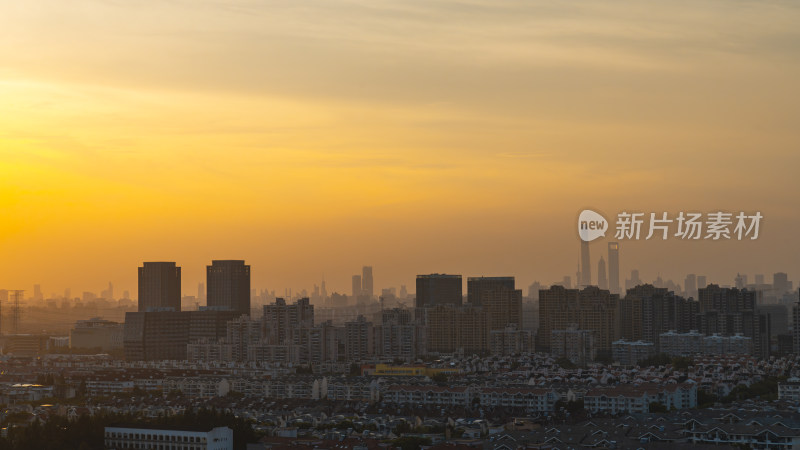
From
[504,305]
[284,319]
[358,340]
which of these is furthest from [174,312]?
[504,305]

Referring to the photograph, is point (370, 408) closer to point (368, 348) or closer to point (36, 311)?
point (368, 348)

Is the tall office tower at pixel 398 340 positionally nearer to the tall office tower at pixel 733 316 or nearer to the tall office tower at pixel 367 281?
the tall office tower at pixel 733 316

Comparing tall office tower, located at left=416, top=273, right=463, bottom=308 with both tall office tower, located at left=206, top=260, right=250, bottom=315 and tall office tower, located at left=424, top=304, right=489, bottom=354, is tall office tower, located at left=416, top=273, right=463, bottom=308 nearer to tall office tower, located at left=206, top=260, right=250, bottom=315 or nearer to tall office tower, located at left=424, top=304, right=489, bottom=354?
tall office tower, located at left=206, top=260, right=250, bottom=315

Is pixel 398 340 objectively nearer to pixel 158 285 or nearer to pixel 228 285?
pixel 228 285

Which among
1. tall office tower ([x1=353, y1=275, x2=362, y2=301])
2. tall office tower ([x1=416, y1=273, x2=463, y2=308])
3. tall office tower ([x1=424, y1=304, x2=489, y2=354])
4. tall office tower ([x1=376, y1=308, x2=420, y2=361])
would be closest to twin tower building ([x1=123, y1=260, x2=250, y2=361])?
tall office tower ([x1=376, y1=308, x2=420, y2=361])

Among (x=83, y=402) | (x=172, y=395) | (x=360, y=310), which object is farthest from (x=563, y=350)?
(x=360, y=310)
